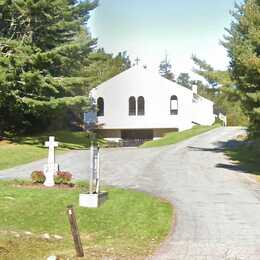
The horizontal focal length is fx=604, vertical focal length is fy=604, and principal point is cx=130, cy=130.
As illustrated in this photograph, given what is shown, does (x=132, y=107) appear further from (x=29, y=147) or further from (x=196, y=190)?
(x=196, y=190)

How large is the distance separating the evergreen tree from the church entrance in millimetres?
17035

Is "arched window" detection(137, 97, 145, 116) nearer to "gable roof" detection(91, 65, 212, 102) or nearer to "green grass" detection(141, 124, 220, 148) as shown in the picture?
"gable roof" detection(91, 65, 212, 102)

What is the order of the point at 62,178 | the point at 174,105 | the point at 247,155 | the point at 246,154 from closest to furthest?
the point at 62,178
the point at 247,155
the point at 246,154
the point at 174,105

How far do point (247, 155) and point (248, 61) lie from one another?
14161 mm

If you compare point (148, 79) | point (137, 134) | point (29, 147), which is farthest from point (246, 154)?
point (137, 134)

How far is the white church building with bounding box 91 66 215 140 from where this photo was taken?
191 ft

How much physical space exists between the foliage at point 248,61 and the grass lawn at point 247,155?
6.52 feet

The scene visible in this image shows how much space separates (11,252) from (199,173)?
17026mm

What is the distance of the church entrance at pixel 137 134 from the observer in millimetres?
60656

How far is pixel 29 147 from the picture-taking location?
39.3 m

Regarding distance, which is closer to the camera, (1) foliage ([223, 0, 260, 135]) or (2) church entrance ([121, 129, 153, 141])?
(1) foliage ([223, 0, 260, 135])

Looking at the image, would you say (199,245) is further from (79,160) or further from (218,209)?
(79,160)

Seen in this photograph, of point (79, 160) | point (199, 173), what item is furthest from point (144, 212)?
point (79, 160)

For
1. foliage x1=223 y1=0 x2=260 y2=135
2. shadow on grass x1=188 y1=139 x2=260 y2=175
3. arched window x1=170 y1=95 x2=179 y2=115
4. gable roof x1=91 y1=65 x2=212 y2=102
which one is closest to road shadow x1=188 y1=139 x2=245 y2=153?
shadow on grass x1=188 y1=139 x2=260 y2=175
